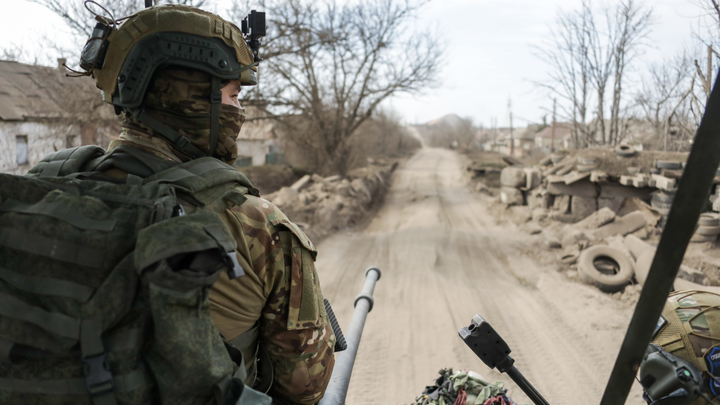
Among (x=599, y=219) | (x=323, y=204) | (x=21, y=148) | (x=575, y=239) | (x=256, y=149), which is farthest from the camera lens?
(x=256, y=149)

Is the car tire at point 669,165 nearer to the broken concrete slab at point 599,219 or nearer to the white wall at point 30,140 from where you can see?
the broken concrete slab at point 599,219

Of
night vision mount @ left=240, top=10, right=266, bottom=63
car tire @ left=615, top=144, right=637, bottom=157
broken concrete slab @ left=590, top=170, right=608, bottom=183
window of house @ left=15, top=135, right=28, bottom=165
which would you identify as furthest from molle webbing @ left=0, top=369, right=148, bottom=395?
car tire @ left=615, top=144, right=637, bottom=157

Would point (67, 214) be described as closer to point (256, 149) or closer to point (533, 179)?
point (533, 179)

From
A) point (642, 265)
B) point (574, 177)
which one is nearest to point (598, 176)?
point (574, 177)

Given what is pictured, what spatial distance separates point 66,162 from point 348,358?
161 centimetres

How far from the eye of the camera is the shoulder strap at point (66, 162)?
162 cm

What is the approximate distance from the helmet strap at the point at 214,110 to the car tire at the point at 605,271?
26.4ft

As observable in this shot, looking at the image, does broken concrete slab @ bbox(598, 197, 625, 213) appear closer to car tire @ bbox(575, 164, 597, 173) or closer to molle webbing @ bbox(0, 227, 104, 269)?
car tire @ bbox(575, 164, 597, 173)

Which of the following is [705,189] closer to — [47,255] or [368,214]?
[47,255]

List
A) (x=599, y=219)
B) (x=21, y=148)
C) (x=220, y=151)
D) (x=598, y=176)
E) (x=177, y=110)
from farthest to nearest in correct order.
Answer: (x=598, y=176)
(x=599, y=219)
(x=21, y=148)
(x=220, y=151)
(x=177, y=110)

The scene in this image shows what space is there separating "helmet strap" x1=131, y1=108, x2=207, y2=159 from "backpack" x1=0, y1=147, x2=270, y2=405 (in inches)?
20.4


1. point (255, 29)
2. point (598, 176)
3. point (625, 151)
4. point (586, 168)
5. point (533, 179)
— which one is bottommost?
point (533, 179)

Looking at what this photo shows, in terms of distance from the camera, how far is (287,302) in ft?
5.70

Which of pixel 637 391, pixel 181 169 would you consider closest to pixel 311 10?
pixel 637 391
